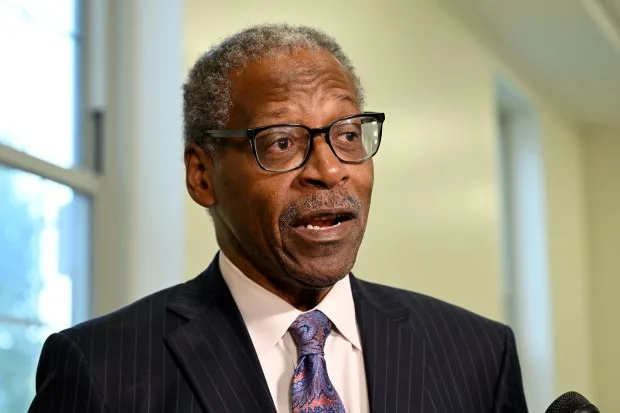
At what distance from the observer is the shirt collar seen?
5.10ft

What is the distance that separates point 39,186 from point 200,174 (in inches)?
30.1

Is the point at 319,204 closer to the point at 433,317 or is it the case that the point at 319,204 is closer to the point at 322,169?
the point at 322,169

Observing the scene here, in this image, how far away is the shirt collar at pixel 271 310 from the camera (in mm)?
1555

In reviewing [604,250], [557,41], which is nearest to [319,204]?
[557,41]

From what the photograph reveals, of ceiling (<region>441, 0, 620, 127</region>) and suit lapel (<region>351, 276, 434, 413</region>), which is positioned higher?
ceiling (<region>441, 0, 620, 127</region>)

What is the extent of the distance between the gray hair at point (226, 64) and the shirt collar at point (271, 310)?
0.71ft

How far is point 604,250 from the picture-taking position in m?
6.94

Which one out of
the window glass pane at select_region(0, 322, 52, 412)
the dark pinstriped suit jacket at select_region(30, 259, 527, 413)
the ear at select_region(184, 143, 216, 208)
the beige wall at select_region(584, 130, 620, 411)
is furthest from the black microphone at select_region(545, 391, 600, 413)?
the beige wall at select_region(584, 130, 620, 411)

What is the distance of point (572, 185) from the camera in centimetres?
664

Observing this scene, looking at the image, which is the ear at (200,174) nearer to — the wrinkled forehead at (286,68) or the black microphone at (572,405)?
the wrinkled forehead at (286,68)

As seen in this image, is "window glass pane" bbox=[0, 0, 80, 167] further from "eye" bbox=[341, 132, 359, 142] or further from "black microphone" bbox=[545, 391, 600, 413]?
"black microphone" bbox=[545, 391, 600, 413]

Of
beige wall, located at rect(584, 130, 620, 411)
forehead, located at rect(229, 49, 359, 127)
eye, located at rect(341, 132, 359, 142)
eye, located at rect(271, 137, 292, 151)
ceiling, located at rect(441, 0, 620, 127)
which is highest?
ceiling, located at rect(441, 0, 620, 127)

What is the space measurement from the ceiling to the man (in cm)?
279

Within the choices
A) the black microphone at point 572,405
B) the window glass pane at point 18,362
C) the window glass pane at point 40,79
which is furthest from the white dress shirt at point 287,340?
the window glass pane at point 40,79
